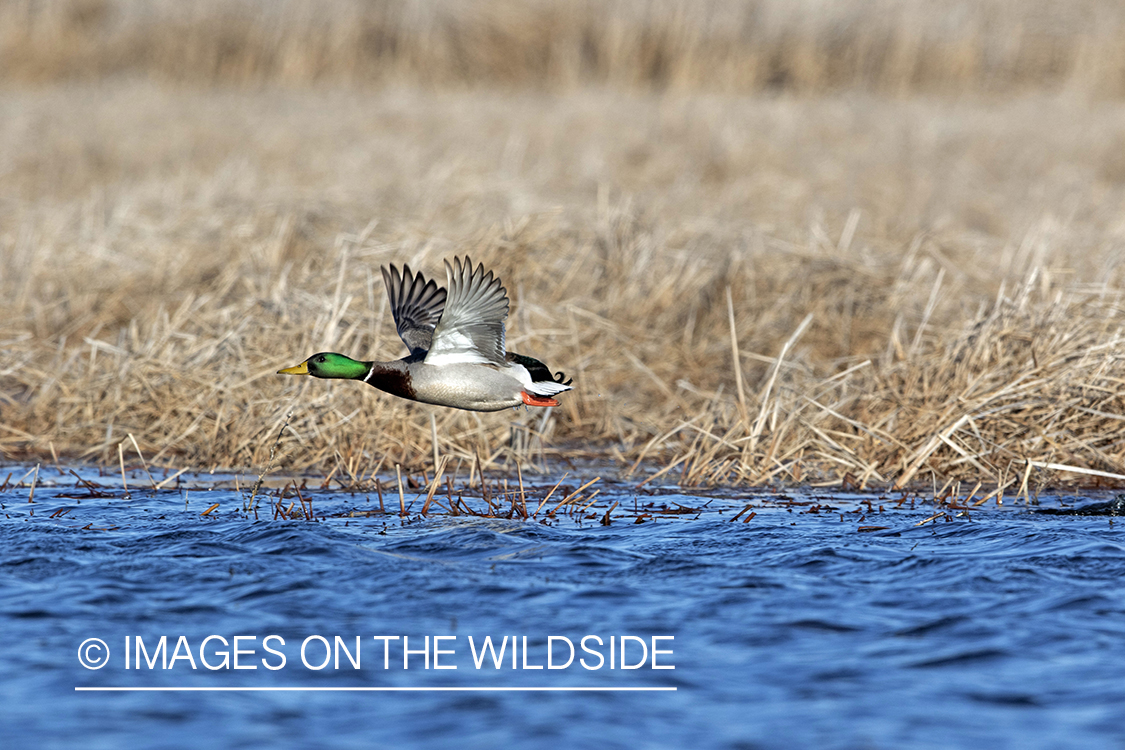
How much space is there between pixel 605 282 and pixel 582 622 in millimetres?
4792

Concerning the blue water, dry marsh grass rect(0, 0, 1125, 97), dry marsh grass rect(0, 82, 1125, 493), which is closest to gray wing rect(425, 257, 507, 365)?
the blue water

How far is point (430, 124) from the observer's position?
14.0 m

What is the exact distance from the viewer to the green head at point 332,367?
560cm

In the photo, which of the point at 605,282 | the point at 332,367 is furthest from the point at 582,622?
the point at 605,282

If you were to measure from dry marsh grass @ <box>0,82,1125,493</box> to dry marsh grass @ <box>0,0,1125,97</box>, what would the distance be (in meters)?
2.89

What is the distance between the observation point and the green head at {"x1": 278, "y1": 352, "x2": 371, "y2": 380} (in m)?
5.60

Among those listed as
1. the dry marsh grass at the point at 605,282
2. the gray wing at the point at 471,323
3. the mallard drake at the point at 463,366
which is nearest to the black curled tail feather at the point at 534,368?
the mallard drake at the point at 463,366

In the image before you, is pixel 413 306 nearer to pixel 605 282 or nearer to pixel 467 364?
pixel 467 364

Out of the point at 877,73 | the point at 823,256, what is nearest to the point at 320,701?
the point at 823,256

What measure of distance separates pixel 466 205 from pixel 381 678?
668 centimetres

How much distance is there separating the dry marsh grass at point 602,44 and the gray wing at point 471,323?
1206 cm

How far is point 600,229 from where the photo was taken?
30.5 ft

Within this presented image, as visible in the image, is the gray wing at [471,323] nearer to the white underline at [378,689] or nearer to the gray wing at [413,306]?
the gray wing at [413,306]

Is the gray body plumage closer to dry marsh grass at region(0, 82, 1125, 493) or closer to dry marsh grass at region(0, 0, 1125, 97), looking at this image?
dry marsh grass at region(0, 82, 1125, 493)
